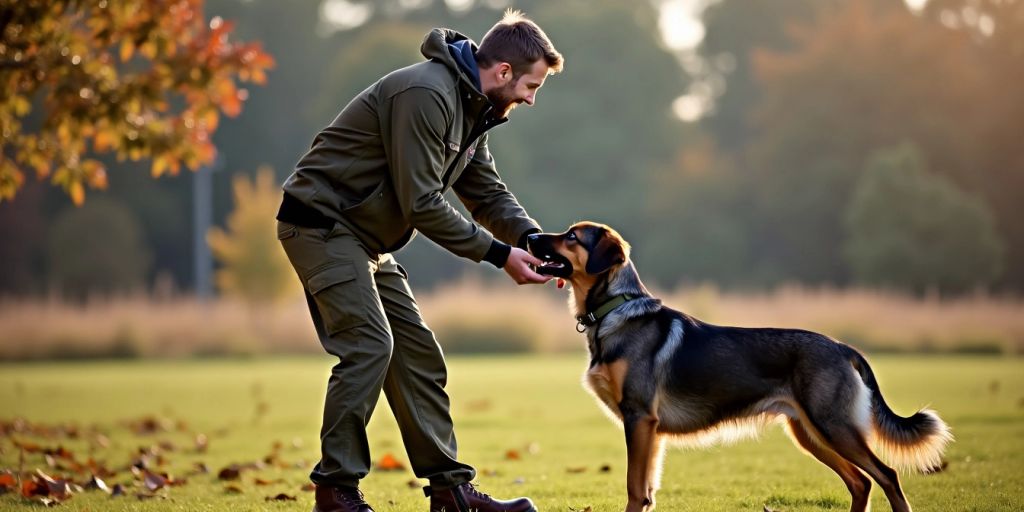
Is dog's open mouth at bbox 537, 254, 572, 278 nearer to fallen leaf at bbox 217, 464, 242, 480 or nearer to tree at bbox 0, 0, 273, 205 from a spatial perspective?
fallen leaf at bbox 217, 464, 242, 480

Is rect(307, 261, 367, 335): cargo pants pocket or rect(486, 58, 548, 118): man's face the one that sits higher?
rect(486, 58, 548, 118): man's face

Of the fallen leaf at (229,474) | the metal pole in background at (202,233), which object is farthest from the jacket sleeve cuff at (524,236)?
the metal pole in background at (202,233)

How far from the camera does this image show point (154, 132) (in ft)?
31.9

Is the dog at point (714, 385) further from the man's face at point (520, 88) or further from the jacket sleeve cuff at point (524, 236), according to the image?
the man's face at point (520, 88)

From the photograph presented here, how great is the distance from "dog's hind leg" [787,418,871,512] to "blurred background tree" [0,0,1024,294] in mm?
31135

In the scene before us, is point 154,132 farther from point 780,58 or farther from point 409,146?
point 780,58

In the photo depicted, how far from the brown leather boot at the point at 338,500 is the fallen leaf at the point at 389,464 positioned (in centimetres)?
271

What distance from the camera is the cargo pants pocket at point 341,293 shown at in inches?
225

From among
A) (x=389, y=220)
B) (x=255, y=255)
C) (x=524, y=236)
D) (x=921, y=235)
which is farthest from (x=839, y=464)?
(x=921, y=235)

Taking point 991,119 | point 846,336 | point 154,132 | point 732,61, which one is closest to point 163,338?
point 846,336

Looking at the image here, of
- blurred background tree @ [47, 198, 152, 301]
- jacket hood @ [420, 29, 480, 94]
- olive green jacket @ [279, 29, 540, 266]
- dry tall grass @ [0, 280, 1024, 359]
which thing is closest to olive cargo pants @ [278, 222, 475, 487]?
olive green jacket @ [279, 29, 540, 266]

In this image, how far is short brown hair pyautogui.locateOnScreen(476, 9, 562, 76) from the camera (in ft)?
19.2

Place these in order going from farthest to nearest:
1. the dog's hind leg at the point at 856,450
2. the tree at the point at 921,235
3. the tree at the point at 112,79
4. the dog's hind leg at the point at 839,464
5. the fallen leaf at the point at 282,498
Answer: the tree at the point at 921,235, the tree at the point at 112,79, the fallen leaf at the point at 282,498, the dog's hind leg at the point at 839,464, the dog's hind leg at the point at 856,450

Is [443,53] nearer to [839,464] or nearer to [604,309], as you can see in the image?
[604,309]
